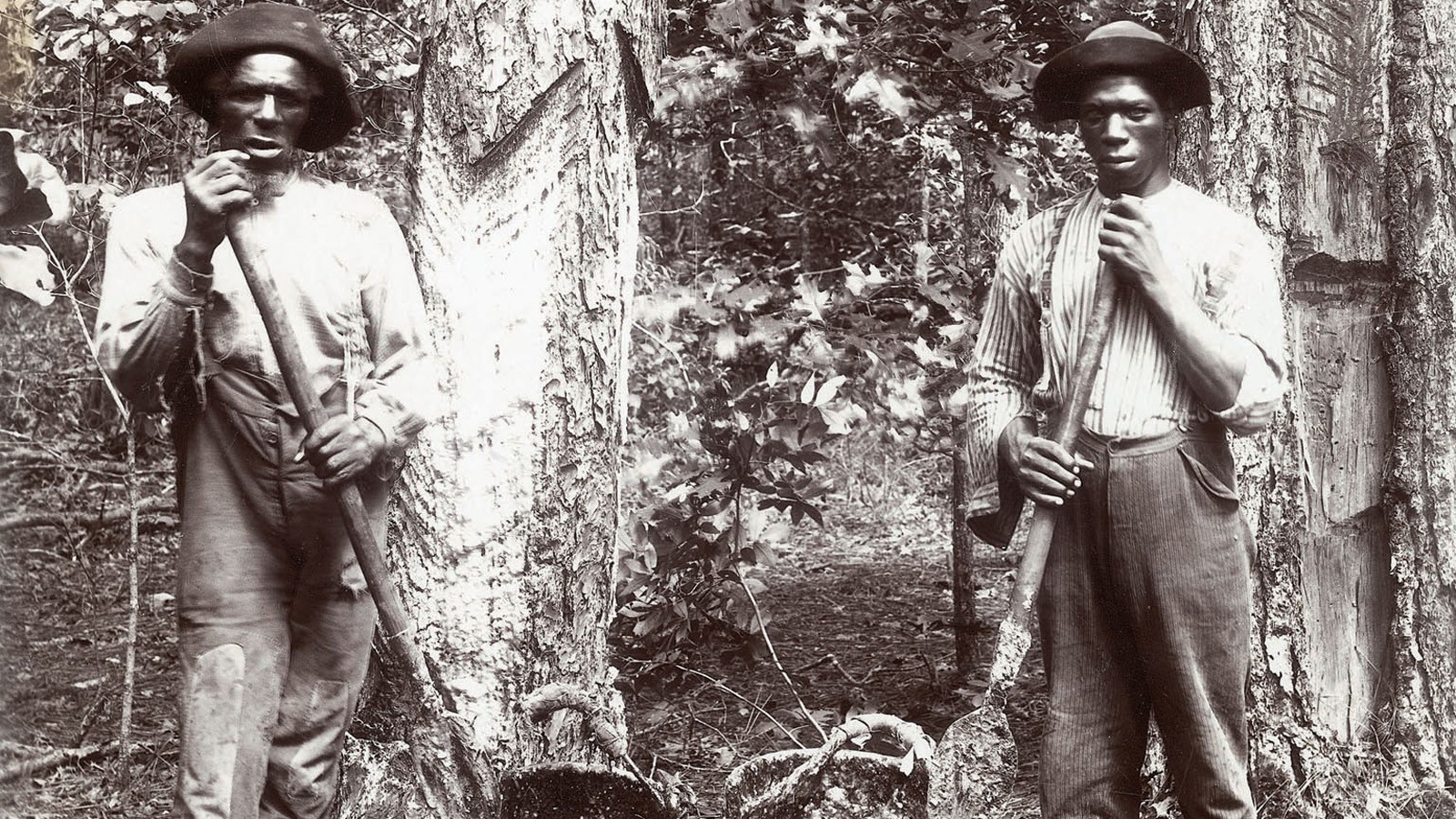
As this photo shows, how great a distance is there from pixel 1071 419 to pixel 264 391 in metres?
1.92

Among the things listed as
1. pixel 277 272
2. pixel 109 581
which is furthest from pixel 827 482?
pixel 109 581

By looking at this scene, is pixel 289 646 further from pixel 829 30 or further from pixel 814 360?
pixel 829 30

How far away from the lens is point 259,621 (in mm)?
3463

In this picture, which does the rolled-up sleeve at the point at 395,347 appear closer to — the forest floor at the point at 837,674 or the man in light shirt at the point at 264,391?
the man in light shirt at the point at 264,391

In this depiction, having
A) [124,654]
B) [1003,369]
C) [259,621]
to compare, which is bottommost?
[124,654]

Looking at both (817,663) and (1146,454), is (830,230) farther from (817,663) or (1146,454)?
(1146,454)

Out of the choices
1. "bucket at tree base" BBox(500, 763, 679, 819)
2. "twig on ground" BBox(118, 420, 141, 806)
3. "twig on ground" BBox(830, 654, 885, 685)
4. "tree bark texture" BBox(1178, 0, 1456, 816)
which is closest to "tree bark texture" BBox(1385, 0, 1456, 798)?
"tree bark texture" BBox(1178, 0, 1456, 816)

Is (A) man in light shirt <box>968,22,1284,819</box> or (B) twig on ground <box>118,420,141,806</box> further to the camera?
(B) twig on ground <box>118,420,141,806</box>

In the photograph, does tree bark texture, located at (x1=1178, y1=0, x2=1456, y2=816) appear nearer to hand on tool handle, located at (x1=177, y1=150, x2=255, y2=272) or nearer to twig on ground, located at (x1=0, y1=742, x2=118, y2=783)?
hand on tool handle, located at (x1=177, y1=150, x2=255, y2=272)

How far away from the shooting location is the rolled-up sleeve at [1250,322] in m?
3.46

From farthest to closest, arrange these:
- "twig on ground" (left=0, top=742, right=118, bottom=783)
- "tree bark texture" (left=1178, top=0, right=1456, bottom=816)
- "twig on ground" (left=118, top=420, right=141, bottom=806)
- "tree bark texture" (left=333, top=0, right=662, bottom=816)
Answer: "twig on ground" (left=118, top=420, right=141, bottom=806) < "twig on ground" (left=0, top=742, right=118, bottom=783) < "tree bark texture" (left=1178, top=0, right=1456, bottom=816) < "tree bark texture" (left=333, top=0, right=662, bottom=816)

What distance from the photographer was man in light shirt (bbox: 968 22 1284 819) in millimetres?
3492

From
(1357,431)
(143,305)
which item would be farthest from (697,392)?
(143,305)

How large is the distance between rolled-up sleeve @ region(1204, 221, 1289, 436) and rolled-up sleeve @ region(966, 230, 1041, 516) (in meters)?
0.46
